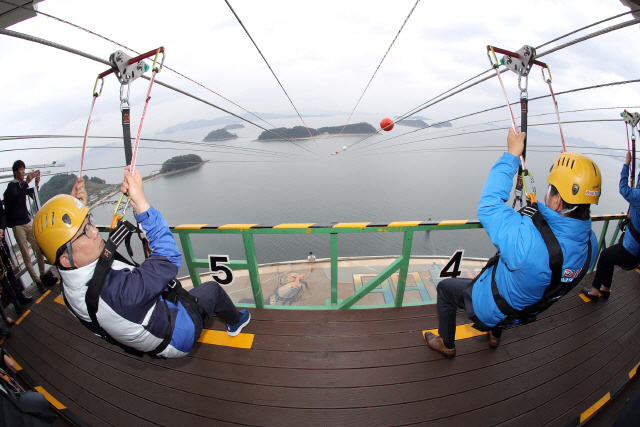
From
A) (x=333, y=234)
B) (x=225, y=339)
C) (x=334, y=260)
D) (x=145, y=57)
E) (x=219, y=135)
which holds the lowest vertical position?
(x=225, y=339)

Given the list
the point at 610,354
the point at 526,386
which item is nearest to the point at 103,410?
the point at 526,386

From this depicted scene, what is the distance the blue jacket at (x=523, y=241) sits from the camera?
4.88 feet

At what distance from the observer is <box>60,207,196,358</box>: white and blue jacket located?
140 cm

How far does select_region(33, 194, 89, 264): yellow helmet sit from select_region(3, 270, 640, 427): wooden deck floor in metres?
1.48

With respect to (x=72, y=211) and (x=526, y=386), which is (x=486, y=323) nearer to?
(x=526, y=386)

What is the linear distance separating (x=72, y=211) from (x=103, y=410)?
1.75 meters

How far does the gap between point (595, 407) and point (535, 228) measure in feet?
5.70

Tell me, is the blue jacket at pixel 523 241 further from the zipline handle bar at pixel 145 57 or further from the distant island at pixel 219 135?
the distant island at pixel 219 135

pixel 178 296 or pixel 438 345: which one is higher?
pixel 178 296

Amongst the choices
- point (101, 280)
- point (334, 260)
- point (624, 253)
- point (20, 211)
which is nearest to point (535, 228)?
point (334, 260)

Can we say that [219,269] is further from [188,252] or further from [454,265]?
[454,265]

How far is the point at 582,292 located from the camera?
315cm

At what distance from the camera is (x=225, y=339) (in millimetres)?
2488

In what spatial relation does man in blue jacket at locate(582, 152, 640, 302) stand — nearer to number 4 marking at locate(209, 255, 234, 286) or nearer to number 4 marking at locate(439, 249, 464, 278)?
number 4 marking at locate(439, 249, 464, 278)
